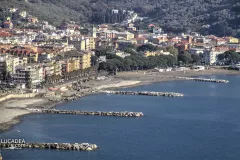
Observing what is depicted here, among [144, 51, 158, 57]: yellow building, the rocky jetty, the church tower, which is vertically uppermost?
the church tower

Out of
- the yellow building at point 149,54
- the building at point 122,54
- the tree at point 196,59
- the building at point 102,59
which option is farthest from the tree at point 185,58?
the building at point 102,59

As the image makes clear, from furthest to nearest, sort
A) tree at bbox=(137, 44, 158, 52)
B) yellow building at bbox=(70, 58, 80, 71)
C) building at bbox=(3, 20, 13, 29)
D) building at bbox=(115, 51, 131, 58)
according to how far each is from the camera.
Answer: building at bbox=(3, 20, 13, 29) < tree at bbox=(137, 44, 158, 52) < building at bbox=(115, 51, 131, 58) < yellow building at bbox=(70, 58, 80, 71)

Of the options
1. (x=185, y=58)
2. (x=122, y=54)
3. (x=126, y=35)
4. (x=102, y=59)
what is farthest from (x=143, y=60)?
(x=126, y=35)

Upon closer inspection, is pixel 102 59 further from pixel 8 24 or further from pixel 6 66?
pixel 8 24

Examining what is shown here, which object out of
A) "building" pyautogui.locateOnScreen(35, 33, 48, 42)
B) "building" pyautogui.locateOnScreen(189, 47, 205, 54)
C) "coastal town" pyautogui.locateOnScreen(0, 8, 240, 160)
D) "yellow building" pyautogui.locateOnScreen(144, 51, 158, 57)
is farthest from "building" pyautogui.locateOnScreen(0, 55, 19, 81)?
"building" pyautogui.locateOnScreen(189, 47, 205, 54)

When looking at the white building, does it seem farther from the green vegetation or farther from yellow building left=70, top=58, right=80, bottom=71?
yellow building left=70, top=58, right=80, bottom=71
